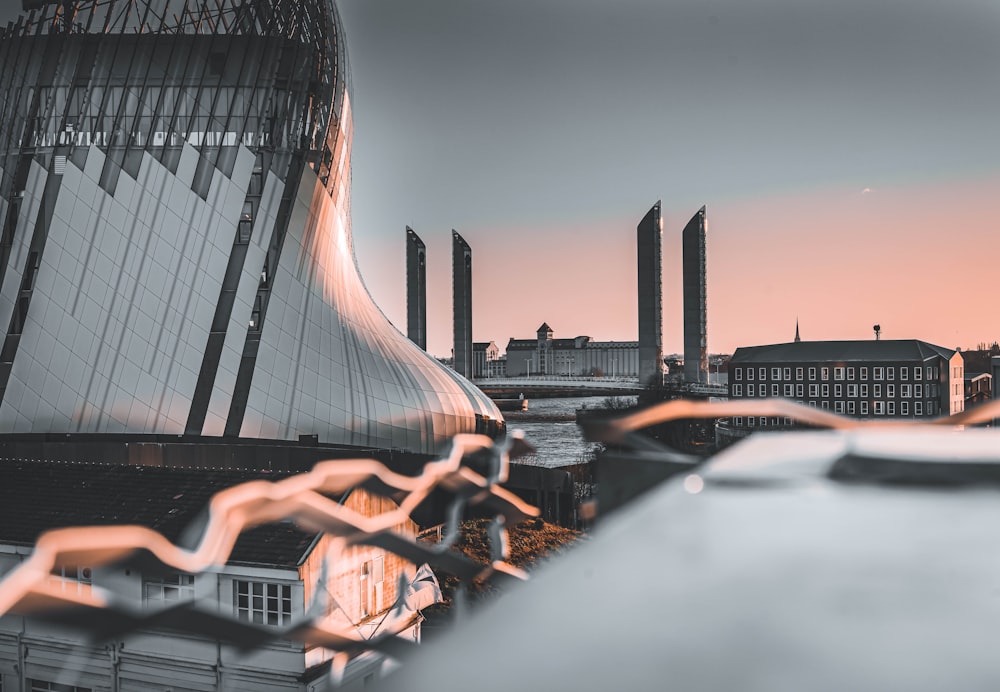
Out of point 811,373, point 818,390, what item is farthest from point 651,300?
point 818,390

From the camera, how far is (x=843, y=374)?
34375 mm

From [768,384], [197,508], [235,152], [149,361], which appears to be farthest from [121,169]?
[768,384]

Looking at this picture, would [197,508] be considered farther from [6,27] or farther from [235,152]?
[6,27]

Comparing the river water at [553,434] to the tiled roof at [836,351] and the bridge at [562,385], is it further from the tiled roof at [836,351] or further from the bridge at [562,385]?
the tiled roof at [836,351]

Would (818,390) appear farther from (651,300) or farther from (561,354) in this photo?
(561,354)

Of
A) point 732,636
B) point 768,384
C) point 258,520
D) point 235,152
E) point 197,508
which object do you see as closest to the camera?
point 732,636

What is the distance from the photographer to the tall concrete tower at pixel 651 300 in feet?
111

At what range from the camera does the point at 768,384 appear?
112 feet

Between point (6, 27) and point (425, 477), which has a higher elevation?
point (6, 27)

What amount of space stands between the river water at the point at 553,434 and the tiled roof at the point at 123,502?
3.46 metres

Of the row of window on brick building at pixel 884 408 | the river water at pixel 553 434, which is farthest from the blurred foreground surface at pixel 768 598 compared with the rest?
the row of window on brick building at pixel 884 408

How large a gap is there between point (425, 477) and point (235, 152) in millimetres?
16372

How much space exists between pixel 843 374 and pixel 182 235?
2930 centimetres

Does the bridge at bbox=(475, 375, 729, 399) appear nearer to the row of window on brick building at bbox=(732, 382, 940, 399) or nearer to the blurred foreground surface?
the row of window on brick building at bbox=(732, 382, 940, 399)
